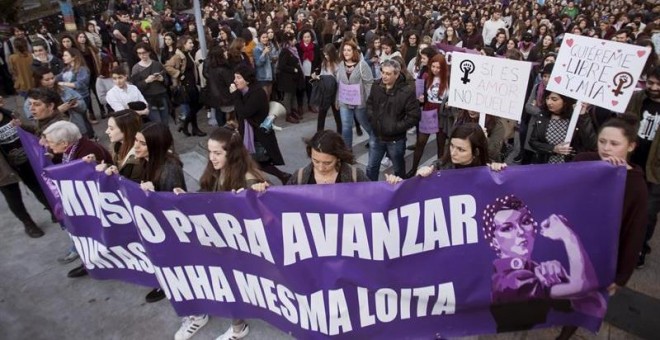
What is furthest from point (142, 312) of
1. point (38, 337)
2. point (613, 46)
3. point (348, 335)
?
point (613, 46)

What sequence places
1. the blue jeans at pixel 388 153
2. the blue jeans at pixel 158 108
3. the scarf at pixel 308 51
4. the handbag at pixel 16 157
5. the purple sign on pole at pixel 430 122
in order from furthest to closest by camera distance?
the scarf at pixel 308 51 < the blue jeans at pixel 158 108 < the purple sign on pole at pixel 430 122 < the blue jeans at pixel 388 153 < the handbag at pixel 16 157

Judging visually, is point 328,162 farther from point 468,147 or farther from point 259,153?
point 259,153

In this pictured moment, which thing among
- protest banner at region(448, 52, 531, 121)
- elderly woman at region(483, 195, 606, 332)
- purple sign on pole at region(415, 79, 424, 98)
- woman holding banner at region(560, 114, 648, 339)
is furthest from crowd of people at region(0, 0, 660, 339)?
protest banner at region(448, 52, 531, 121)

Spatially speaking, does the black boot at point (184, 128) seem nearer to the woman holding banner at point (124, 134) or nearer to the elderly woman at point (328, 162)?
the woman holding banner at point (124, 134)

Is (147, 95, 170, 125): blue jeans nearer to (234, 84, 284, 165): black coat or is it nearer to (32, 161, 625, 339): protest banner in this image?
(234, 84, 284, 165): black coat

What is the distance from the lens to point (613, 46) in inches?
142

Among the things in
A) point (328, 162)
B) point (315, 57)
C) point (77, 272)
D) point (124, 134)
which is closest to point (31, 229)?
point (77, 272)

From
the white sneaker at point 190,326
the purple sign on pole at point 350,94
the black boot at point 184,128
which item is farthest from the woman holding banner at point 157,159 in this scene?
the black boot at point 184,128

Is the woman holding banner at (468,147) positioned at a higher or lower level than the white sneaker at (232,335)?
higher

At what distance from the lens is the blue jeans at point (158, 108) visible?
6.98 m

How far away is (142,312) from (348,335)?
194 cm

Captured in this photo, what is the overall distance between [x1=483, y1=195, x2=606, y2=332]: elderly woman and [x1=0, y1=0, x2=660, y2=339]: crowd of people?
22 centimetres

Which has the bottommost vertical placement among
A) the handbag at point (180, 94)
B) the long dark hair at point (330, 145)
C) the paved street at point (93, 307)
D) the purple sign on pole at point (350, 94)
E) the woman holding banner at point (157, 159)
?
the paved street at point (93, 307)

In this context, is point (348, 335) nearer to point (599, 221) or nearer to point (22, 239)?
point (599, 221)
